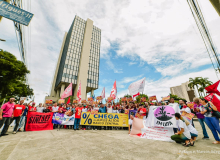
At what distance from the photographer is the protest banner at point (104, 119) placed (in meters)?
7.75

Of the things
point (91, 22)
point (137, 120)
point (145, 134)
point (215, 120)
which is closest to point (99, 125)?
point (137, 120)

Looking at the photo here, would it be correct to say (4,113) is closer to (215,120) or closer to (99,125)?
(99,125)

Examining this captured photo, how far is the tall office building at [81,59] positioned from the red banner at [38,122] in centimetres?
3437

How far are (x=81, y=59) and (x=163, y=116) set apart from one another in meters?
45.7

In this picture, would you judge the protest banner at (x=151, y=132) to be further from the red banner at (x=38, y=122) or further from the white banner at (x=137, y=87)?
the red banner at (x=38, y=122)

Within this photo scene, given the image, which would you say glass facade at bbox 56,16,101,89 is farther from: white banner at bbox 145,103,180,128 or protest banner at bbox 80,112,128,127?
white banner at bbox 145,103,180,128

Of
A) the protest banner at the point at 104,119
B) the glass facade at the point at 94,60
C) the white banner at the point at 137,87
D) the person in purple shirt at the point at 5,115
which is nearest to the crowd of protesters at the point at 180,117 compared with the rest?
the person in purple shirt at the point at 5,115

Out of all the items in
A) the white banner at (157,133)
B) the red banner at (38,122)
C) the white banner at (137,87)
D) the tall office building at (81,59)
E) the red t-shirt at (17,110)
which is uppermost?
the tall office building at (81,59)

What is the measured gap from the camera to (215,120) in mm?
4141

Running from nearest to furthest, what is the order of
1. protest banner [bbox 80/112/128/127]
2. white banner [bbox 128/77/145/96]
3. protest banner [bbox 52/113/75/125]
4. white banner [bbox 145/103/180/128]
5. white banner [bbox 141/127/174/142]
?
1. white banner [bbox 141/127/174/142]
2. white banner [bbox 145/103/180/128]
3. protest banner [bbox 80/112/128/127]
4. protest banner [bbox 52/113/75/125]
5. white banner [bbox 128/77/145/96]

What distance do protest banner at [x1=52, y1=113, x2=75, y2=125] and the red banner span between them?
31 centimetres

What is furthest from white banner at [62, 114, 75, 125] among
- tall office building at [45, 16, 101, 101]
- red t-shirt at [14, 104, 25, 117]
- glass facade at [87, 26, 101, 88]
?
glass facade at [87, 26, 101, 88]

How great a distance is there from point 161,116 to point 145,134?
135 cm

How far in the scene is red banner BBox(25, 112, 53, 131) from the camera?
7.19 metres
